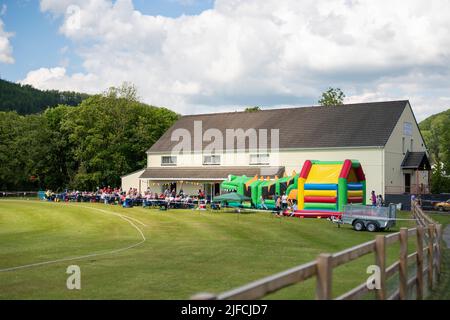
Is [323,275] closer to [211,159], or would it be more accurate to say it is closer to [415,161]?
[415,161]

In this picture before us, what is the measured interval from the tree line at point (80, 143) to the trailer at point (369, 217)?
138 feet

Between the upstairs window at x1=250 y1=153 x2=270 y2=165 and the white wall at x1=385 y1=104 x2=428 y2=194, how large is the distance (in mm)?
11057

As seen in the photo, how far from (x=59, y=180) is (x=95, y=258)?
60.7 metres

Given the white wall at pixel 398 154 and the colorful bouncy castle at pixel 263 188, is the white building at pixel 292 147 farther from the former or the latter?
the colorful bouncy castle at pixel 263 188

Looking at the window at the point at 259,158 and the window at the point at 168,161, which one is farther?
the window at the point at 168,161

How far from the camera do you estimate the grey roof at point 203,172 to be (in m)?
47.1

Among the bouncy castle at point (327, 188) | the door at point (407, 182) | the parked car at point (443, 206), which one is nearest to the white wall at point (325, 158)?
the parked car at point (443, 206)

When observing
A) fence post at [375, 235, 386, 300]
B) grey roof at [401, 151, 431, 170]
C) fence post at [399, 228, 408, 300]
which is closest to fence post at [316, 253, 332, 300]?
fence post at [375, 235, 386, 300]

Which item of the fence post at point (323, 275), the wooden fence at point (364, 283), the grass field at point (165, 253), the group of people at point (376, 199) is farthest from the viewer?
the group of people at point (376, 199)

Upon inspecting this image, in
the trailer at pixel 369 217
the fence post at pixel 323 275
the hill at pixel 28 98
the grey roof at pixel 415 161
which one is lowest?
the trailer at pixel 369 217

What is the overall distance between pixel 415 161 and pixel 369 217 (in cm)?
2378

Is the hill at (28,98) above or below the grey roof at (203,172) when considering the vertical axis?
above

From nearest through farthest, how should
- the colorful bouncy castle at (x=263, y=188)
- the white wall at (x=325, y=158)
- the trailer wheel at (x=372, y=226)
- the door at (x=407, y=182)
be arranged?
1. the trailer wheel at (x=372, y=226)
2. the colorful bouncy castle at (x=263, y=188)
3. the white wall at (x=325, y=158)
4. the door at (x=407, y=182)
